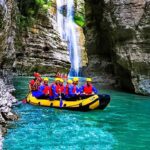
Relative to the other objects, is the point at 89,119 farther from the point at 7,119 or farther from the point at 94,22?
the point at 94,22

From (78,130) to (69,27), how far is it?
3741 cm

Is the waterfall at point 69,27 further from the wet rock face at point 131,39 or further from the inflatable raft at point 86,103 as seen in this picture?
the inflatable raft at point 86,103

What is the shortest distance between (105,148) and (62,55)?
31.4m

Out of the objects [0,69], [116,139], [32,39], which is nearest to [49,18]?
[32,39]

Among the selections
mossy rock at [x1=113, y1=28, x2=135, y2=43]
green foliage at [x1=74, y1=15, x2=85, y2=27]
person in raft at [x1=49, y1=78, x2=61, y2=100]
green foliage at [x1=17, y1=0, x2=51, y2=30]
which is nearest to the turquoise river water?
person in raft at [x1=49, y1=78, x2=61, y2=100]

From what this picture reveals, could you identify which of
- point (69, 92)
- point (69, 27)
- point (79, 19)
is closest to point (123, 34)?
point (69, 92)

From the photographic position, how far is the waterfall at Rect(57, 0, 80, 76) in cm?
4831

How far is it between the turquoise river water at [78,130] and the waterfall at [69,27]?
29663 mm

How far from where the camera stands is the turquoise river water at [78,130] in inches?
451

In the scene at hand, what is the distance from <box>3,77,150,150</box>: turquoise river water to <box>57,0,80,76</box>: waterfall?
29663 millimetres

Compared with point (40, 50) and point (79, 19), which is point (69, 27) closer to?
point (79, 19)

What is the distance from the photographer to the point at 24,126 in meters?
13.4

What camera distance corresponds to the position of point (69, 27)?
49.9 meters

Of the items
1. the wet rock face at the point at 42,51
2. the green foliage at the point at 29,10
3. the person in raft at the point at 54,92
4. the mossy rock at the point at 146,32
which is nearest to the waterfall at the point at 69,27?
the wet rock face at the point at 42,51
